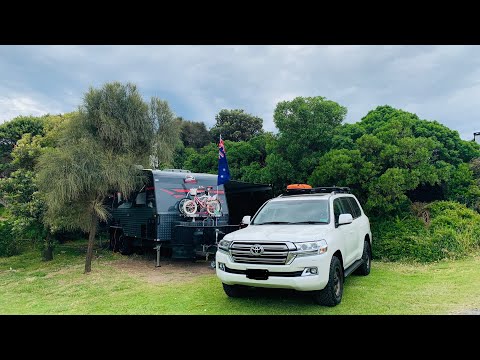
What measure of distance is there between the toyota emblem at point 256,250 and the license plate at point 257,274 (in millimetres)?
240

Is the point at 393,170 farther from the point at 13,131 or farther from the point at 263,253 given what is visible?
the point at 13,131

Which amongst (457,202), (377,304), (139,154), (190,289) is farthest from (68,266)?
(457,202)

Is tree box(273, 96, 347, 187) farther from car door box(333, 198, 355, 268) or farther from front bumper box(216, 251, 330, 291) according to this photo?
front bumper box(216, 251, 330, 291)

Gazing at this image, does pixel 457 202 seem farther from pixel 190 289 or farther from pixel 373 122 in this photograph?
pixel 190 289

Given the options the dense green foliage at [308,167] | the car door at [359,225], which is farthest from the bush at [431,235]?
the car door at [359,225]

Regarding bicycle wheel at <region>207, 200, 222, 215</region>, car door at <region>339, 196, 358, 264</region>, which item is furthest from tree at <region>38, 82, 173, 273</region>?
car door at <region>339, 196, 358, 264</region>

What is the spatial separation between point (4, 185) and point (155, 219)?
16.2 feet

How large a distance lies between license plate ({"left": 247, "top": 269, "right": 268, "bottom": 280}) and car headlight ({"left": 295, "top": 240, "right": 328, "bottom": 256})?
548 mm

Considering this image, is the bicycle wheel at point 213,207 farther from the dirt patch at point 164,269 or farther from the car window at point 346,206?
the car window at point 346,206

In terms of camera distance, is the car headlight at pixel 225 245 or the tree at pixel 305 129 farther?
the tree at pixel 305 129

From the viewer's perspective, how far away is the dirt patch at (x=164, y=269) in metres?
7.92

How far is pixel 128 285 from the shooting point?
7.24 m

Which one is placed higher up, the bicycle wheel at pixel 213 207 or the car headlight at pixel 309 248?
the bicycle wheel at pixel 213 207

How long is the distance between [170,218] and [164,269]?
1293 mm
